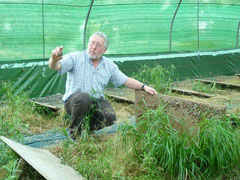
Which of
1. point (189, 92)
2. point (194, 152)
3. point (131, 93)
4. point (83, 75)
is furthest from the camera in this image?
point (131, 93)

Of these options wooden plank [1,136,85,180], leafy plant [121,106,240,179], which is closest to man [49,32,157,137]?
wooden plank [1,136,85,180]

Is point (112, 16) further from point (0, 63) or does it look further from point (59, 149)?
point (59, 149)

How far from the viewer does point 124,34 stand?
6832mm

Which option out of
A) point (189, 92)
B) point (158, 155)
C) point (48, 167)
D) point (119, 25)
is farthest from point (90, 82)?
point (119, 25)

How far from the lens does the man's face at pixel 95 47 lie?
329 centimetres

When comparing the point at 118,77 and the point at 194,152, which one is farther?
the point at 118,77

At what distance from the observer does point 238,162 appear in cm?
254

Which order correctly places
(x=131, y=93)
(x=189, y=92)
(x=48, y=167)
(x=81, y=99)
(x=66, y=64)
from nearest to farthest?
(x=48, y=167)
(x=81, y=99)
(x=66, y=64)
(x=189, y=92)
(x=131, y=93)

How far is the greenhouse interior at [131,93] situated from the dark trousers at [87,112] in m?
0.11

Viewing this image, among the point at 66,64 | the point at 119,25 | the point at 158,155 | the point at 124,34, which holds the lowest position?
the point at 158,155

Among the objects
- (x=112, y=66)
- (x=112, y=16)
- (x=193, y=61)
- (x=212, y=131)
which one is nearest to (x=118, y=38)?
(x=112, y=16)

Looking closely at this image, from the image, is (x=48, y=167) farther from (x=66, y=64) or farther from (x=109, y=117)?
(x=66, y=64)

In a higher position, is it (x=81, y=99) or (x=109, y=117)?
(x=81, y=99)

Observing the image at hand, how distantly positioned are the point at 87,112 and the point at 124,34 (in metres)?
3.96
